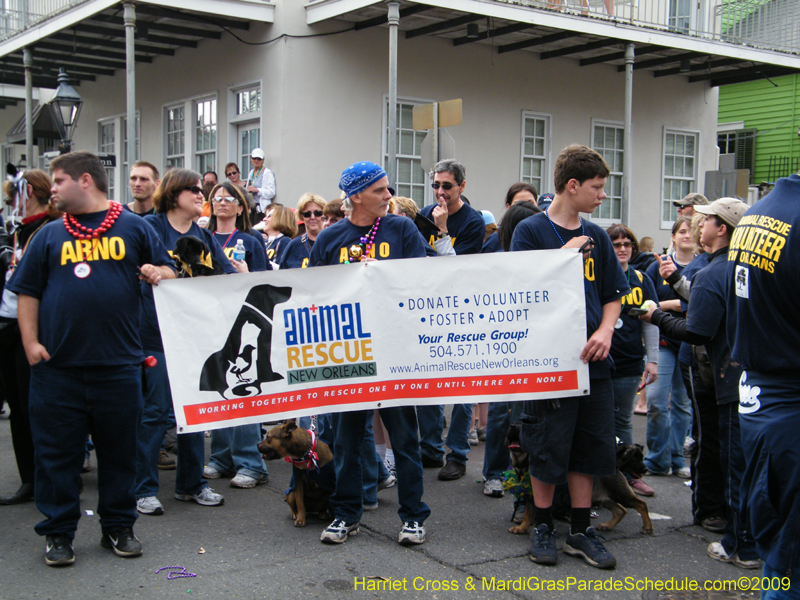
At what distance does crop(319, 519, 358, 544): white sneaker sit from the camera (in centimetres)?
455

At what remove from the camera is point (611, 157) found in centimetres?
1727

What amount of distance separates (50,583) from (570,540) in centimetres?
278

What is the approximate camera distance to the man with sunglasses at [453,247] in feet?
20.0

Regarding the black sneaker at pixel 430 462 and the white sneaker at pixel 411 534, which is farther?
the black sneaker at pixel 430 462

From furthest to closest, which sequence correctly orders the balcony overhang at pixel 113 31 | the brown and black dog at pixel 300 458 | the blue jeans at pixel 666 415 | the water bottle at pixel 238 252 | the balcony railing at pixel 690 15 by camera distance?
1. the balcony railing at pixel 690 15
2. the balcony overhang at pixel 113 31
3. the blue jeans at pixel 666 415
4. the water bottle at pixel 238 252
5. the brown and black dog at pixel 300 458

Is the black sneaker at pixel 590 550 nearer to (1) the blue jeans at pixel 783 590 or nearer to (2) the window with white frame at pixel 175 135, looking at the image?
(1) the blue jeans at pixel 783 590

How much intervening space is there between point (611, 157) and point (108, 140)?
11.7m

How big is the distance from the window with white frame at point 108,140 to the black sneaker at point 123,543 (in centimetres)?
1481

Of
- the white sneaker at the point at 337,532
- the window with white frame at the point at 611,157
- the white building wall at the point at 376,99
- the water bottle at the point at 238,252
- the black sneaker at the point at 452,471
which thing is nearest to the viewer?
the white sneaker at the point at 337,532

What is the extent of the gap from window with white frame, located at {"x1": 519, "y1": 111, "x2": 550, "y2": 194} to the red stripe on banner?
11.7m

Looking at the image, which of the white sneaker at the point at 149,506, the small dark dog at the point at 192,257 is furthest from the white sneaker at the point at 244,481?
the small dark dog at the point at 192,257

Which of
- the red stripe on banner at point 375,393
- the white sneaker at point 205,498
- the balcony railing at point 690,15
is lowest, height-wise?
the white sneaker at point 205,498

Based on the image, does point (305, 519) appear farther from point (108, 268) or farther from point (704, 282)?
point (704, 282)

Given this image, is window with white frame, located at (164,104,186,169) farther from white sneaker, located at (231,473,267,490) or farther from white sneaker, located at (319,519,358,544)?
white sneaker, located at (319,519,358,544)
